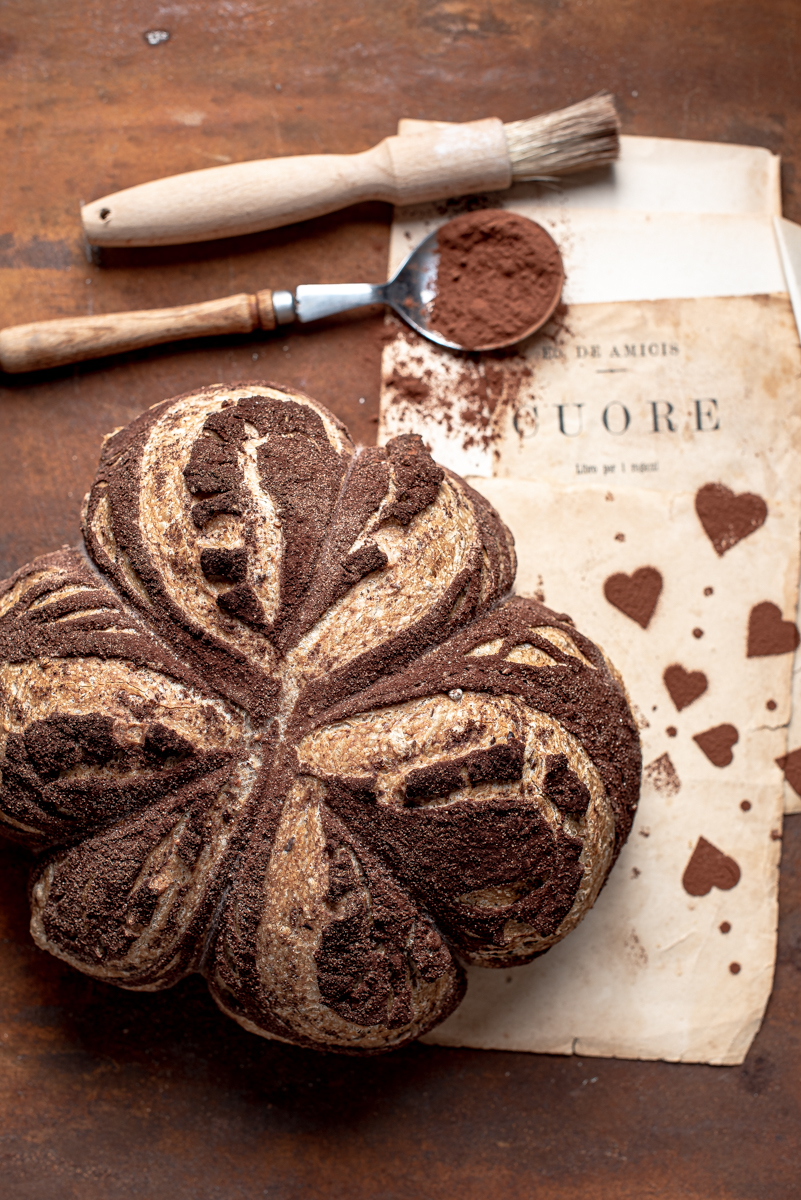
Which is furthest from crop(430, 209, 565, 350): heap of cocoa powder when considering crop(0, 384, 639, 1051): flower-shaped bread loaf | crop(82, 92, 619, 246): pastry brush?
crop(0, 384, 639, 1051): flower-shaped bread loaf

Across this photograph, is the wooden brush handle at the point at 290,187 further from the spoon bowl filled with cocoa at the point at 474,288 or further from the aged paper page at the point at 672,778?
the aged paper page at the point at 672,778

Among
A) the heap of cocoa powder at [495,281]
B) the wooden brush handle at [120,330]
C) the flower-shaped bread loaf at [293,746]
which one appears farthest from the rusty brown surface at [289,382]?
the flower-shaped bread loaf at [293,746]

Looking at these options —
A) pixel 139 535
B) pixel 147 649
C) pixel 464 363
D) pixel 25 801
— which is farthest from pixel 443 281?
pixel 25 801

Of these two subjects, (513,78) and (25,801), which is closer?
(25,801)

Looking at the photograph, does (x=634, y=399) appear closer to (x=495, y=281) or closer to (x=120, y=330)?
(x=495, y=281)

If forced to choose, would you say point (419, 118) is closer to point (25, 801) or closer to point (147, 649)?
point (147, 649)

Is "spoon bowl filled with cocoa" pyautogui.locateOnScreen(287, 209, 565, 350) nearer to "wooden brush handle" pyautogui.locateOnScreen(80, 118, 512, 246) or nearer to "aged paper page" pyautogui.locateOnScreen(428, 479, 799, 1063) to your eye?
"wooden brush handle" pyautogui.locateOnScreen(80, 118, 512, 246)
